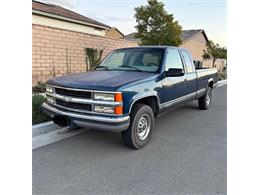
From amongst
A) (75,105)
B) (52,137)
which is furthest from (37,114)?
(75,105)

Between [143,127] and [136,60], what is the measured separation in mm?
1516

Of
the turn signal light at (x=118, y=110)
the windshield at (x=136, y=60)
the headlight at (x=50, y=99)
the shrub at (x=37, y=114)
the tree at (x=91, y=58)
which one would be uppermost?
the tree at (x=91, y=58)

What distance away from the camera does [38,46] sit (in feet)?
29.3

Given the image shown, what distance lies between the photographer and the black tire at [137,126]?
3895 millimetres

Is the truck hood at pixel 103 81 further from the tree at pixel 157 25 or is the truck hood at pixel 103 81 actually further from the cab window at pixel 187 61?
the tree at pixel 157 25

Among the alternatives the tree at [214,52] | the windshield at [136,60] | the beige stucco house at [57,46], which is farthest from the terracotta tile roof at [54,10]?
the tree at [214,52]

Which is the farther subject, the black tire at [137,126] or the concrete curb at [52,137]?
the concrete curb at [52,137]

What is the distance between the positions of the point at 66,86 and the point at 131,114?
120cm

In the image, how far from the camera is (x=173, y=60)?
17.1 ft

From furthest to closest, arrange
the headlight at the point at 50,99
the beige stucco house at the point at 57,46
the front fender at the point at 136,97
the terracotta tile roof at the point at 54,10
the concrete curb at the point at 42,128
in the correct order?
the terracotta tile roof at the point at 54,10
the beige stucco house at the point at 57,46
the concrete curb at the point at 42,128
the headlight at the point at 50,99
the front fender at the point at 136,97

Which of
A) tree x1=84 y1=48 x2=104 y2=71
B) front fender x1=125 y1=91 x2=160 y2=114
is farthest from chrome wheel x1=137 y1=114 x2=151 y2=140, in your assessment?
tree x1=84 y1=48 x2=104 y2=71

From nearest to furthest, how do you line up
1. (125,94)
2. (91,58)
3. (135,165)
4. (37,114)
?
(135,165) → (125,94) → (37,114) → (91,58)

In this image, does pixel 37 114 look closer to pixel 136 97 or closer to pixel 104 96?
pixel 104 96

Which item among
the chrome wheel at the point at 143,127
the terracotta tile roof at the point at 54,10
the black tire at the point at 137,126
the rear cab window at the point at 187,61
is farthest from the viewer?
the terracotta tile roof at the point at 54,10
